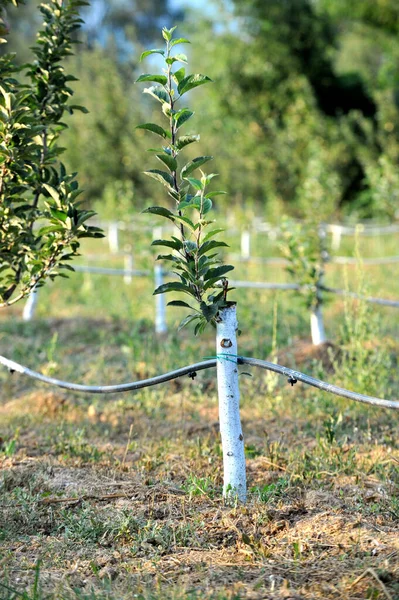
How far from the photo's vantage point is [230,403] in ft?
11.5

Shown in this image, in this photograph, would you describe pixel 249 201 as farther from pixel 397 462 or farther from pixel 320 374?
pixel 397 462

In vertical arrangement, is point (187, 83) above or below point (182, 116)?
above

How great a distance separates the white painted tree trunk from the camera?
137 inches

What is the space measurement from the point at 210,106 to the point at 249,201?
3735 millimetres

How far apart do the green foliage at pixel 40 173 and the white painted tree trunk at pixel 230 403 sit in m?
0.91

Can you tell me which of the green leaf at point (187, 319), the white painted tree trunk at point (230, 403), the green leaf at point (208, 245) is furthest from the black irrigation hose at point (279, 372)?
the green leaf at point (208, 245)

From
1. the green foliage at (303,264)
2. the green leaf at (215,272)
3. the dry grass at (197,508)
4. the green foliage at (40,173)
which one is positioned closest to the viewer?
the dry grass at (197,508)

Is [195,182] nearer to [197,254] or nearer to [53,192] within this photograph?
[197,254]

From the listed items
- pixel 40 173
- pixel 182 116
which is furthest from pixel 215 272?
pixel 40 173

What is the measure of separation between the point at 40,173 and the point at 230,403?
5.67 feet

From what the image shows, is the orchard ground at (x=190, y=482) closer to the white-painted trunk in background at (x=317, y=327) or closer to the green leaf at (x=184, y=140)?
the white-painted trunk in background at (x=317, y=327)

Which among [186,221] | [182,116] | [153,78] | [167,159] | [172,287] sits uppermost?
[153,78]

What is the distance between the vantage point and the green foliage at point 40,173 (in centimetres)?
383

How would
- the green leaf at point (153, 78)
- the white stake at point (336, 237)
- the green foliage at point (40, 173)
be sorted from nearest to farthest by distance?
1. the green leaf at point (153, 78)
2. the green foliage at point (40, 173)
3. the white stake at point (336, 237)
